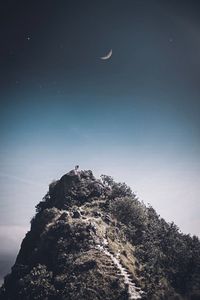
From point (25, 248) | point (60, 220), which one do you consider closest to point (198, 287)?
point (60, 220)

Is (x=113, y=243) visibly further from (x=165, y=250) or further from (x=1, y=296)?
(x=1, y=296)

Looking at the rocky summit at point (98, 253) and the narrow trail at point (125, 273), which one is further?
the rocky summit at point (98, 253)

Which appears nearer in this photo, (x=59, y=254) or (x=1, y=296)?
(x=59, y=254)

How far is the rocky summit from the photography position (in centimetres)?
6738

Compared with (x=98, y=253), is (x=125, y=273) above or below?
below

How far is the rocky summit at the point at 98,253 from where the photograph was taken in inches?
2653

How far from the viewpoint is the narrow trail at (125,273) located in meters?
63.2

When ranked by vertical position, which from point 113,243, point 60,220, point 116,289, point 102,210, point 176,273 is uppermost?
point 102,210

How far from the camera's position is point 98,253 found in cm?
7456

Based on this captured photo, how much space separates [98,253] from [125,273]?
819 cm

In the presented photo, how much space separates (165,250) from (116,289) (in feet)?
118

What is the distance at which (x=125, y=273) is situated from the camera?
2746 inches

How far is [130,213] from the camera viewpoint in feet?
343

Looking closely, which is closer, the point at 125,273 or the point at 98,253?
the point at 125,273
